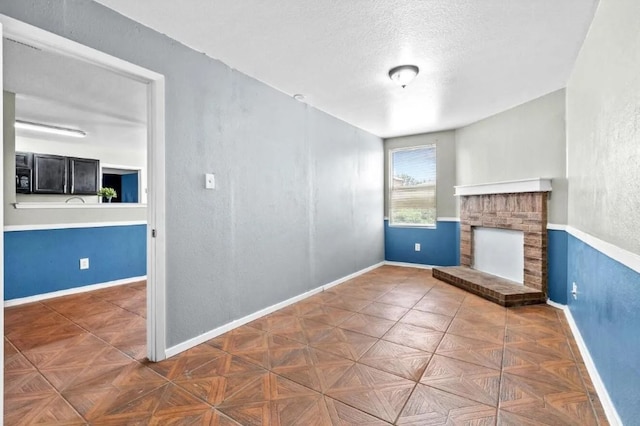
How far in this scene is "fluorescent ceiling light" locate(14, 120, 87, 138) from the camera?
159 inches

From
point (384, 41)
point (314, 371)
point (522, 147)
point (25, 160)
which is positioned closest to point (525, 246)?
point (522, 147)

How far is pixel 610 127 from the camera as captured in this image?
1.59 meters

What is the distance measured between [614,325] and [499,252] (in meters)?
2.70

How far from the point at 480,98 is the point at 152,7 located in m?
3.28

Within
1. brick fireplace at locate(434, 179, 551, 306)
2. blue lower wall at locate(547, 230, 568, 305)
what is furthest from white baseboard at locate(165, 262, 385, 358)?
blue lower wall at locate(547, 230, 568, 305)

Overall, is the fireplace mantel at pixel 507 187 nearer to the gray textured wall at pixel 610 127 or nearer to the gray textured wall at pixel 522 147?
the gray textured wall at pixel 522 147

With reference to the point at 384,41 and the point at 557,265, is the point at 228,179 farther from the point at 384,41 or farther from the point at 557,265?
the point at 557,265

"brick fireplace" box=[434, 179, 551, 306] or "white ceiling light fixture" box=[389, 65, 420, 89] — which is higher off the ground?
"white ceiling light fixture" box=[389, 65, 420, 89]

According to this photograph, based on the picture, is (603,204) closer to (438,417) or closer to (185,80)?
(438,417)

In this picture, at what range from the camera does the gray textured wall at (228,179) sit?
6.63 ft

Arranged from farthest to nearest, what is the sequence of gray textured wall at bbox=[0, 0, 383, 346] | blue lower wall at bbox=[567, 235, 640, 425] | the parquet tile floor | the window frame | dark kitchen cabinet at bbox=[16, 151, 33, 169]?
1. the window frame
2. dark kitchen cabinet at bbox=[16, 151, 33, 169]
3. gray textured wall at bbox=[0, 0, 383, 346]
4. the parquet tile floor
5. blue lower wall at bbox=[567, 235, 640, 425]

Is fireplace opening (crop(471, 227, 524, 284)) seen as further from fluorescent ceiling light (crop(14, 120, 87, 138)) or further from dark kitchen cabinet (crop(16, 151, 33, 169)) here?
dark kitchen cabinet (crop(16, 151, 33, 169))

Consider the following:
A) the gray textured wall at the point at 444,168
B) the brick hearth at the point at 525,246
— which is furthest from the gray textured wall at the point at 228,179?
the gray textured wall at the point at 444,168

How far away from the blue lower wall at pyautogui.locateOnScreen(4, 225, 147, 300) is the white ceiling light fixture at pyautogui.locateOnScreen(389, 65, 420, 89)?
416 cm
